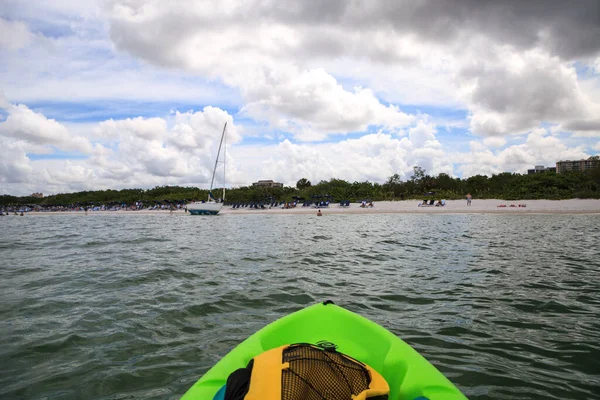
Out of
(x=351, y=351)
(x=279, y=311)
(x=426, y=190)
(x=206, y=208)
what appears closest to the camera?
(x=351, y=351)

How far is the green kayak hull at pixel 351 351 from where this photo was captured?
97.6 inches

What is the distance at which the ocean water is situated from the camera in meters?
3.90

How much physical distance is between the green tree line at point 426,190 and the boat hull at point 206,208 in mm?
17021

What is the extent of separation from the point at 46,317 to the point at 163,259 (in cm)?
572

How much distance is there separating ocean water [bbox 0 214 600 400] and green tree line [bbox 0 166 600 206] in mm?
33399

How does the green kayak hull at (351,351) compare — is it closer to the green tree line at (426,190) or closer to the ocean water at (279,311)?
the ocean water at (279,311)

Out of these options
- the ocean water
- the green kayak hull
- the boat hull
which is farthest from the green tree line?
the green kayak hull

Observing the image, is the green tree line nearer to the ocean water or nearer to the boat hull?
the boat hull

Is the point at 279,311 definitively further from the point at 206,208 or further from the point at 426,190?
the point at 426,190

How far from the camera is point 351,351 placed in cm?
326

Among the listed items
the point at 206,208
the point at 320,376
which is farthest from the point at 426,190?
the point at 320,376

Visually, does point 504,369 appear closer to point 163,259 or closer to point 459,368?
point 459,368

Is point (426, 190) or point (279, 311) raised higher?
point (426, 190)

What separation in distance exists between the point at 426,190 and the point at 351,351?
54.1 metres
